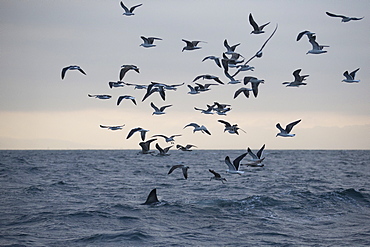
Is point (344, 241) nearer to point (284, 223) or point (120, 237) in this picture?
point (284, 223)

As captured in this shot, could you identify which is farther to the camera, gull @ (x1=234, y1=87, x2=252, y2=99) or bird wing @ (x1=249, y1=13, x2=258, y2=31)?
gull @ (x1=234, y1=87, x2=252, y2=99)

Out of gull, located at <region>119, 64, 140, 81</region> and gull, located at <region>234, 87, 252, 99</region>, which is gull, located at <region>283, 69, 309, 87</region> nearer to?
gull, located at <region>234, 87, 252, 99</region>

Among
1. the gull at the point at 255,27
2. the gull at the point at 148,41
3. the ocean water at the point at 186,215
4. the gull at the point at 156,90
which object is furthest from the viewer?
the gull at the point at 148,41

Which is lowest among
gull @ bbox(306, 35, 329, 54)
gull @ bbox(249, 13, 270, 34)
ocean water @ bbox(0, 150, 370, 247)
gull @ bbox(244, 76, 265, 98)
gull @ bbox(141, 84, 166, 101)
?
ocean water @ bbox(0, 150, 370, 247)

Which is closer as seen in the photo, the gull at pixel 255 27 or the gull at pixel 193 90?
the gull at pixel 255 27

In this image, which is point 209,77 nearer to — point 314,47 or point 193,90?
point 193,90

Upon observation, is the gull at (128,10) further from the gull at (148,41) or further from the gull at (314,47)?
the gull at (314,47)

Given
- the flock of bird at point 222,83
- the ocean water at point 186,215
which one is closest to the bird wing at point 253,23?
the flock of bird at point 222,83

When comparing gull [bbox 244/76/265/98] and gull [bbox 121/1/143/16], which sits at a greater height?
gull [bbox 121/1/143/16]

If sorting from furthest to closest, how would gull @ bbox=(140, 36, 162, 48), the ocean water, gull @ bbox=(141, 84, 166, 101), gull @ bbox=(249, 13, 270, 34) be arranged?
1. gull @ bbox=(140, 36, 162, 48)
2. gull @ bbox=(141, 84, 166, 101)
3. gull @ bbox=(249, 13, 270, 34)
4. the ocean water

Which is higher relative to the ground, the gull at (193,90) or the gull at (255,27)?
the gull at (255,27)

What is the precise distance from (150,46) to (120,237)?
336 inches

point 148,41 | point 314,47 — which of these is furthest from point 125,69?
point 314,47

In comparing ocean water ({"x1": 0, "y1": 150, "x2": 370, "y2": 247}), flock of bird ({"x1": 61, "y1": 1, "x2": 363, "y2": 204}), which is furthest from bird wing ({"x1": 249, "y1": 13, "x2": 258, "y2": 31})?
ocean water ({"x1": 0, "y1": 150, "x2": 370, "y2": 247})
